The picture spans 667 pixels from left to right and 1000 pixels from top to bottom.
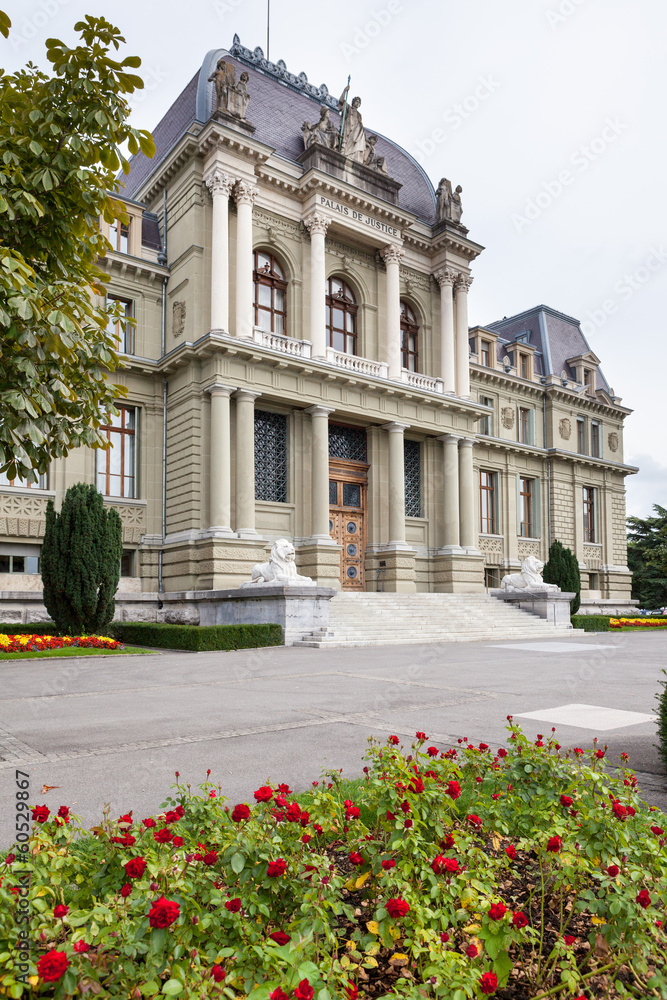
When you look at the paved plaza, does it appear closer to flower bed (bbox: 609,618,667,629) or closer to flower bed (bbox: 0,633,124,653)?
flower bed (bbox: 0,633,124,653)

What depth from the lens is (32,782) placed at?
17.1 ft

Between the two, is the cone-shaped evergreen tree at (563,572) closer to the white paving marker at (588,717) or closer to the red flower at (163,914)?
the white paving marker at (588,717)

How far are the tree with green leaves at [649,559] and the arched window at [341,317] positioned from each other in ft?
91.9

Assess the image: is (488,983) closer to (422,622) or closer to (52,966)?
(52,966)

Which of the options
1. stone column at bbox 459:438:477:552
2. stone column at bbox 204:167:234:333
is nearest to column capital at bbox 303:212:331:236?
stone column at bbox 204:167:234:333

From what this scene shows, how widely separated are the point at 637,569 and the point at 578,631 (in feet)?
109

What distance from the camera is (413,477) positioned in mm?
31406

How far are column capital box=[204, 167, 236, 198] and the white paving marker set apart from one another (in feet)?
71.3

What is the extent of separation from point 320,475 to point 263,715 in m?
18.4

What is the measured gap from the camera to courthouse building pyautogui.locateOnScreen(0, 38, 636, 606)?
24.4 metres

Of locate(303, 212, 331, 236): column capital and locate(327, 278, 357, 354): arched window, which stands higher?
locate(303, 212, 331, 236): column capital

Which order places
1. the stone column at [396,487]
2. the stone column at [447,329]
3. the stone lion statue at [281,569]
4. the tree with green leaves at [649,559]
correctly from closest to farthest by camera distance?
1. the stone lion statue at [281,569]
2. the stone column at [396,487]
3. the stone column at [447,329]
4. the tree with green leaves at [649,559]

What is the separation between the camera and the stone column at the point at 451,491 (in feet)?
101

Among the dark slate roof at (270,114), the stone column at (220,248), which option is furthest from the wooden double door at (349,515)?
the dark slate roof at (270,114)
